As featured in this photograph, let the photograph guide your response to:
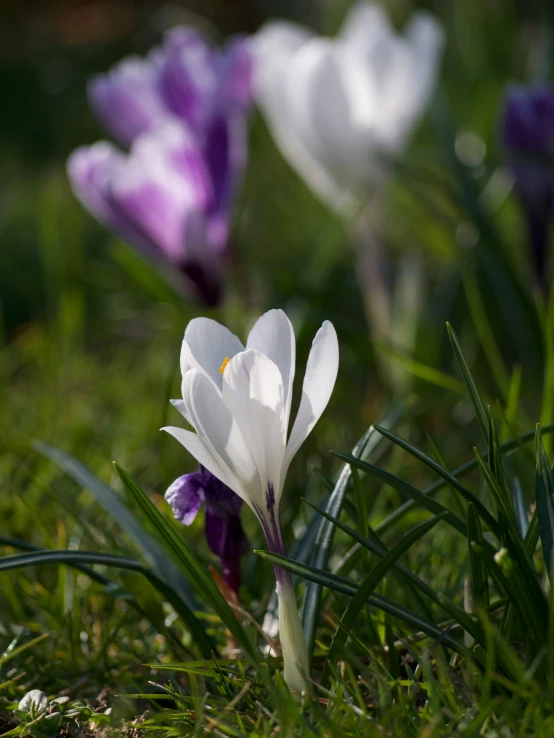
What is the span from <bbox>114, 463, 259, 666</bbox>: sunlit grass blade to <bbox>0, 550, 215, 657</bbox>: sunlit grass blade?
0.19 ft

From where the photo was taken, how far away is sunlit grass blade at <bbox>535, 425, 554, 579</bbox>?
82cm

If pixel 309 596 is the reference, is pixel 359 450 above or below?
above

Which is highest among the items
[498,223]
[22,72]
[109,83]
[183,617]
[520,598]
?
[109,83]

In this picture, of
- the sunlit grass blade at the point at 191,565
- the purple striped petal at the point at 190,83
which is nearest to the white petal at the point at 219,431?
the sunlit grass blade at the point at 191,565

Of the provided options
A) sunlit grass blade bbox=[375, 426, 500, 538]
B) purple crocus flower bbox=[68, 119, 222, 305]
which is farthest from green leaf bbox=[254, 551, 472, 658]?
purple crocus flower bbox=[68, 119, 222, 305]

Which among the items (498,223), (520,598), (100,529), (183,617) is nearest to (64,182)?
(498,223)

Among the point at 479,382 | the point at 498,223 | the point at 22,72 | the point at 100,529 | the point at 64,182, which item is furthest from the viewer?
the point at 22,72

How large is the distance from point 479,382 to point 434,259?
2.65 feet

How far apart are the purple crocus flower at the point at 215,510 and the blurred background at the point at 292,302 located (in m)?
0.22

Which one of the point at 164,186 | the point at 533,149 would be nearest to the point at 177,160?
the point at 164,186

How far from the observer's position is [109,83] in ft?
5.49

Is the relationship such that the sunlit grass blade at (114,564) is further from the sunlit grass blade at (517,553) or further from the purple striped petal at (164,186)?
the purple striped petal at (164,186)

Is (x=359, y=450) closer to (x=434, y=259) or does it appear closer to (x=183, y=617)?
(x=183, y=617)

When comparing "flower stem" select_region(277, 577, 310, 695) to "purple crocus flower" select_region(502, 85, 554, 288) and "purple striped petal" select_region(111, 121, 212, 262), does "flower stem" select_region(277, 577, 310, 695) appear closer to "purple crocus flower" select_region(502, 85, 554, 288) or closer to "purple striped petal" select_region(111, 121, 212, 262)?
"purple striped petal" select_region(111, 121, 212, 262)
